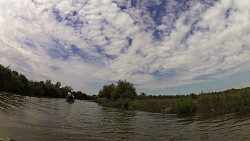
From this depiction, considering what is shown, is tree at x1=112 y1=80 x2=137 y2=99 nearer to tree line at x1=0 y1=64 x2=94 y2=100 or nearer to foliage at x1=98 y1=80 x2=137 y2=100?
foliage at x1=98 y1=80 x2=137 y2=100

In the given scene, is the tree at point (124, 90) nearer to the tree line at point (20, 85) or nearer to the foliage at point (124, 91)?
the foliage at point (124, 91)

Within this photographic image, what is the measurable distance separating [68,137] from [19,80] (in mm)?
64062

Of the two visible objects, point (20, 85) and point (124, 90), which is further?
point (20, 85)

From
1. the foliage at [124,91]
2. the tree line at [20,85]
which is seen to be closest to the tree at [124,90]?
the foliage at [124,91]

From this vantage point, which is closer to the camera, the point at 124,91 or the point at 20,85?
the point at 124,91

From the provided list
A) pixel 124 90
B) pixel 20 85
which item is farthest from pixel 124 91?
pixel 20 85

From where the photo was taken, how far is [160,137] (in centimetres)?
1381

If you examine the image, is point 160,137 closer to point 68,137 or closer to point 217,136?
point 217,136

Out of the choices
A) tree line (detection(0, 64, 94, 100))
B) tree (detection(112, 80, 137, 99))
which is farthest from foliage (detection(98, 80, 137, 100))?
tree line (detection(0, 64, 94, 100))

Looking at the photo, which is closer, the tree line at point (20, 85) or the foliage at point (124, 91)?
the foliage at point (124, 91)

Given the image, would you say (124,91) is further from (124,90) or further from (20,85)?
(20,85)

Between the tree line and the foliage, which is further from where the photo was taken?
the tree line

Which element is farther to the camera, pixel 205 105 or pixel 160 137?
pixel 205 105

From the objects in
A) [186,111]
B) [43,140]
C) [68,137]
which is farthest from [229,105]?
[43,140]
